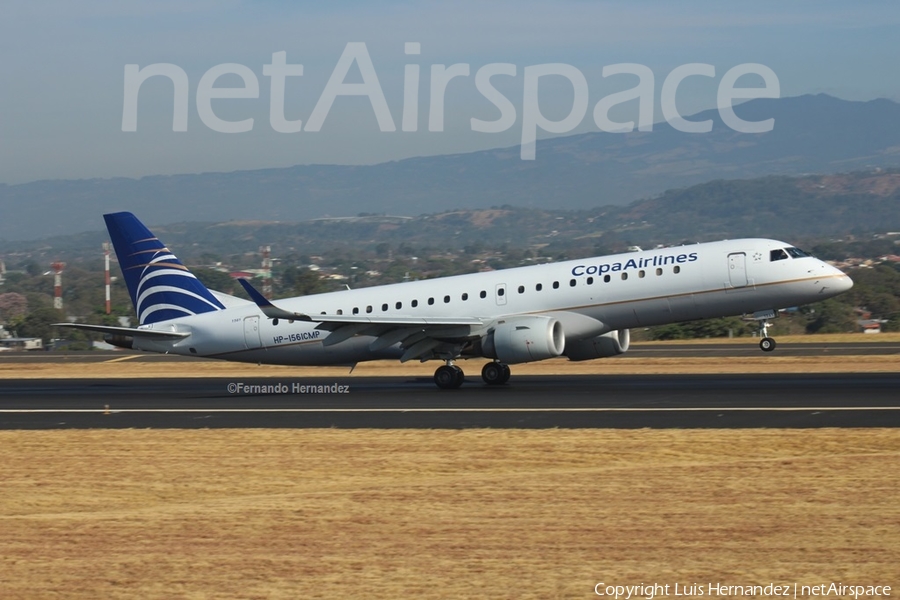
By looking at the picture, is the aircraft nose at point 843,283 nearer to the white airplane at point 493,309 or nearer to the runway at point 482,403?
the white airplane at point 493,309

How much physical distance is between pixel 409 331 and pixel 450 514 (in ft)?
57.4

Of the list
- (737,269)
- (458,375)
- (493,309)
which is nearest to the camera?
(737,269)

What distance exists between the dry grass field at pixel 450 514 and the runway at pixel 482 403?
2.71 m

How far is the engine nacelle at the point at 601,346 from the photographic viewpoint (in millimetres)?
32719

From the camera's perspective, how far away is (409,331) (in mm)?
31562

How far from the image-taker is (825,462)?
17.2 meters

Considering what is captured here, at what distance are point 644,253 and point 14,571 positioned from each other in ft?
74.9

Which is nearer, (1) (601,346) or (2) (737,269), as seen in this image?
(2) (737,269)

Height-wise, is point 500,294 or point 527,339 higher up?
point 500,294

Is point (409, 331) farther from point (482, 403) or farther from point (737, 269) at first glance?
point (737, 269)

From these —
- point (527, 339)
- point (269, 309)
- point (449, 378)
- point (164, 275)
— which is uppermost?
point (164, 275)

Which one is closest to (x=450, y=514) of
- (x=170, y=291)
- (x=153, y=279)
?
(x=170, y=291)

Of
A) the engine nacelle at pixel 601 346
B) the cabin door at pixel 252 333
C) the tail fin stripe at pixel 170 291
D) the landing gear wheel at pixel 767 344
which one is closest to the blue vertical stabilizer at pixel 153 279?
the tail fin stripe at pixel 170 291

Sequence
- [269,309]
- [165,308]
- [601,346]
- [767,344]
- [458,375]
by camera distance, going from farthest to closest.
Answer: [165,308], [601,346], [458,375], [767,344], [269,309]
